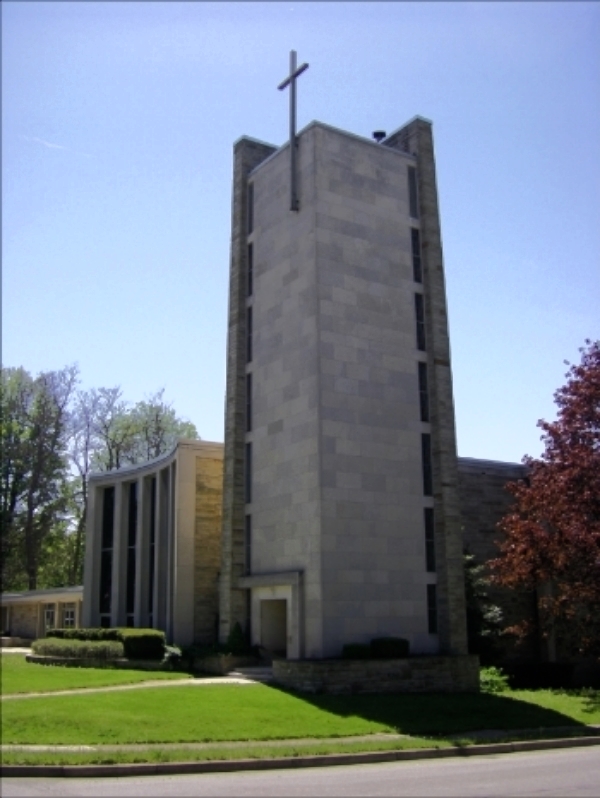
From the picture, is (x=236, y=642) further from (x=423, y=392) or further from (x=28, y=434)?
(x=28, y=434)

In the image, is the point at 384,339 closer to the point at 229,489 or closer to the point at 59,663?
the point at 229,489

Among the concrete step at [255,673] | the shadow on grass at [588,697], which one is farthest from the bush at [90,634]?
the shadow on grass at [588,697]

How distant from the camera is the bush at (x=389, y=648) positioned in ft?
88.1

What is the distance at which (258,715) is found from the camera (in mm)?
19828

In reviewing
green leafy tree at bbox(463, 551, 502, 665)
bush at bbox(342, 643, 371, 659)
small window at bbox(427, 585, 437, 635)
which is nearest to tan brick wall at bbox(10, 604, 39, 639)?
green leafy tree at bbox(463, 551, 502, 665)

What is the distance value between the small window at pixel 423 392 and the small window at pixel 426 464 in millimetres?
802

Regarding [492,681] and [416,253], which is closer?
[492,681]

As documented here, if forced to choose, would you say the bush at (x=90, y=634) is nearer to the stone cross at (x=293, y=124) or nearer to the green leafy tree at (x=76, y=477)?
the green leafy tree at (x=76, y=477)

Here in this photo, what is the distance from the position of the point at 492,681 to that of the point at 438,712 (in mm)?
8457

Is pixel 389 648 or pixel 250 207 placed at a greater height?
pixel 250 207

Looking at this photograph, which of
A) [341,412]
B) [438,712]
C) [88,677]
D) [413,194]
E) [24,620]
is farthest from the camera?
[24,620]

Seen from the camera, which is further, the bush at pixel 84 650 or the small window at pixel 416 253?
the small window at pixel 416 253

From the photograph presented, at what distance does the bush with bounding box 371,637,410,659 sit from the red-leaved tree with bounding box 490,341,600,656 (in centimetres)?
542

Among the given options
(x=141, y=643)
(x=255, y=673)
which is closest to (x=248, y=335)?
(x=141, y=643)
